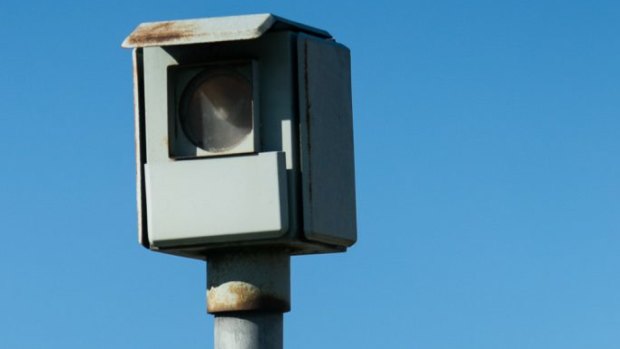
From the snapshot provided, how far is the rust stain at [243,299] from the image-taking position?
651cm

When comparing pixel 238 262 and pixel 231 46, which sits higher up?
pixel 231 46

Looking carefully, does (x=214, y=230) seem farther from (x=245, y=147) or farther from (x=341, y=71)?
(x=341, y=71)

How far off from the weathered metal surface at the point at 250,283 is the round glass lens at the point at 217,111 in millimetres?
414

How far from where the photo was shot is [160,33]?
6613 mm

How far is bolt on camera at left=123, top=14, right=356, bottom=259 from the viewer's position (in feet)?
21.2

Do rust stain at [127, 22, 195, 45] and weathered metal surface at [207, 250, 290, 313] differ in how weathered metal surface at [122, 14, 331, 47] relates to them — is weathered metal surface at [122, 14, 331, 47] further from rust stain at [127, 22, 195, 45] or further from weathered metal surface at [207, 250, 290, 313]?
weathered metal surface at [207, 250, 290, 313]

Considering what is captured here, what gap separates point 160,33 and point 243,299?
102cm

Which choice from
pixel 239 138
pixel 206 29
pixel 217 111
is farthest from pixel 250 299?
pixel 206 29

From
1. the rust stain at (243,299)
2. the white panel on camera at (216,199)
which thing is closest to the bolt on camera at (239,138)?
the white panel on camera at (216,199)

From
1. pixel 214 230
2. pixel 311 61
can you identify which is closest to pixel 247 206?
pixel 214 230

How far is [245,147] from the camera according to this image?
653 cm

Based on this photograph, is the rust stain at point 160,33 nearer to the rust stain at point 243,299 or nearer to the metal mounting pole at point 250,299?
the metal mounting pole at point 250,299

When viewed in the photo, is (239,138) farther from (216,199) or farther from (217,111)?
(216,199)

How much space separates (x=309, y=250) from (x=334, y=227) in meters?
0.13
